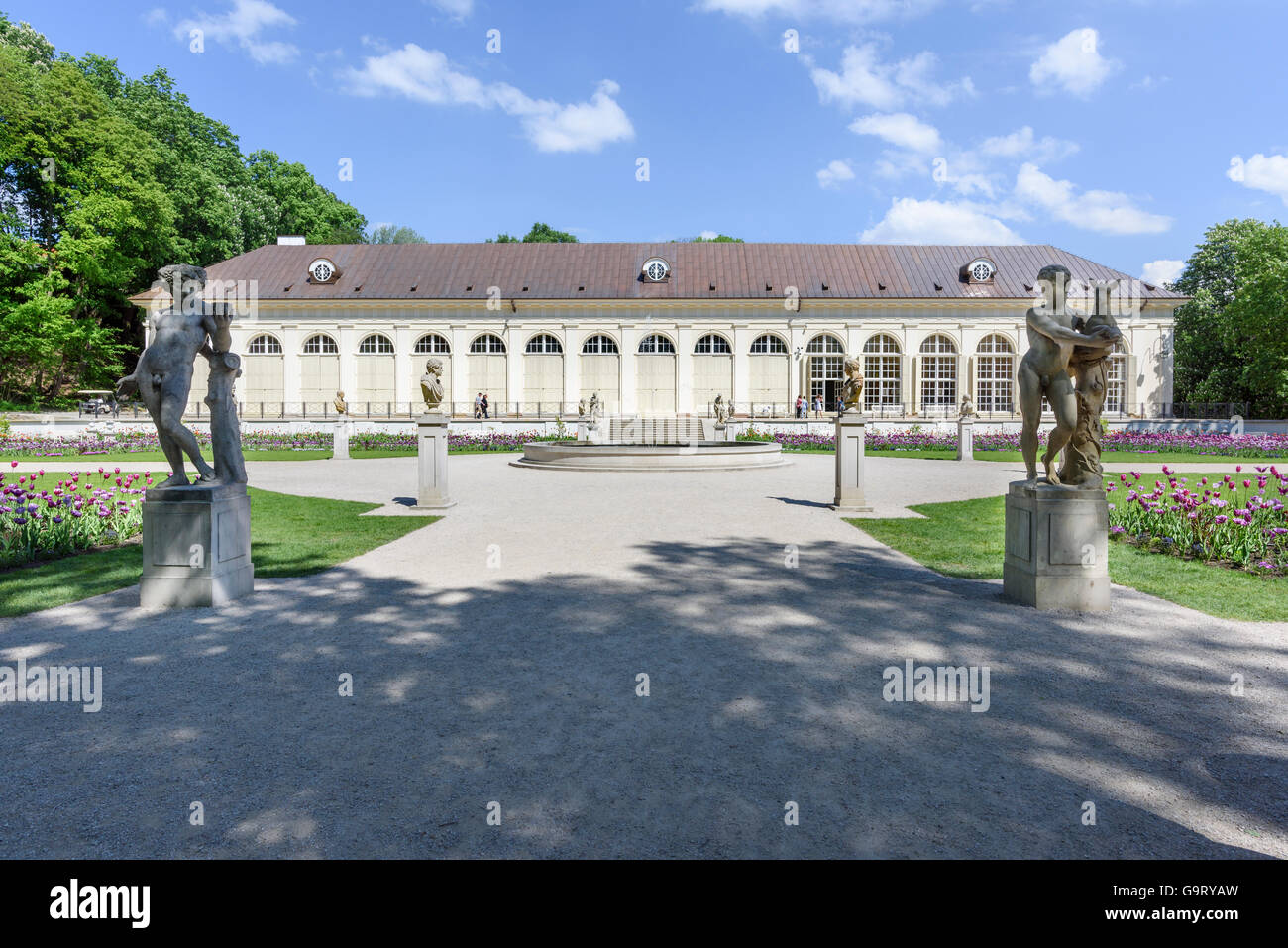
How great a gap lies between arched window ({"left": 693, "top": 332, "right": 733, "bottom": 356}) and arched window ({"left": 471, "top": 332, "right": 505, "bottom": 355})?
12368 millimetres

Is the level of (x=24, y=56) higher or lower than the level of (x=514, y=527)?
higher

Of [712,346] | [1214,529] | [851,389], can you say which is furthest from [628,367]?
[1214,529]

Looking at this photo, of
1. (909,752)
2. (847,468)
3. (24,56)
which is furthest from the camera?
(24,56)

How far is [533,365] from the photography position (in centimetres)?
4481

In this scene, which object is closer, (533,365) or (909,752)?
(909,752)

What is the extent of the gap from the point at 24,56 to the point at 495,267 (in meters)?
27.9

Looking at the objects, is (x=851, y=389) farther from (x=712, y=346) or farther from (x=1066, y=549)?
(x=712, y=346)

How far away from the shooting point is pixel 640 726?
3.86m

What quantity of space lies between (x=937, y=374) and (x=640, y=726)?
149 ft

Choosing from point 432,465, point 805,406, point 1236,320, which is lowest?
point 432,465

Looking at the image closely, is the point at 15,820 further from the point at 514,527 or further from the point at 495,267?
the point at 495,267

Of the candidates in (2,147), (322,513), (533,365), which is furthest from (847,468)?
(2,147)

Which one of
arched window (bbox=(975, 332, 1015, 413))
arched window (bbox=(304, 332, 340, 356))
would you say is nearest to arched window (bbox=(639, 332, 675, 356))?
arched window (bbox=(975, 332, 1015, 413))

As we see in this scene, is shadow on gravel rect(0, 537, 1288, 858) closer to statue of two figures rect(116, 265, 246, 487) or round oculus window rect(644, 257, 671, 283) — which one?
statue of two figures rect(116, 265, 246, 487)
